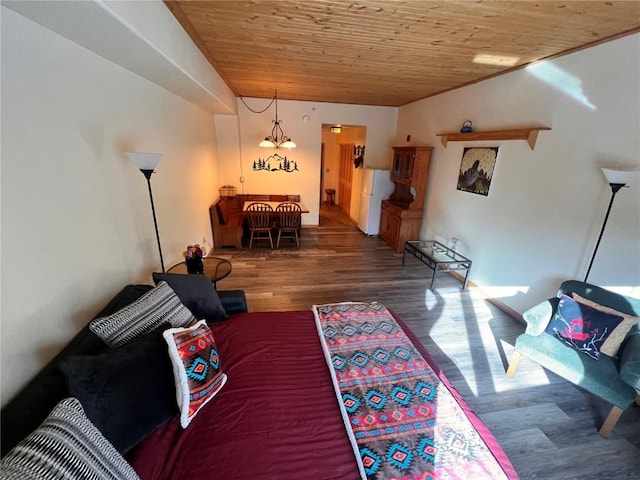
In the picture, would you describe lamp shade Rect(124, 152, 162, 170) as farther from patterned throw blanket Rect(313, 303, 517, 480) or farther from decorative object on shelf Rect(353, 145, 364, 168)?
decorative object on shelf Rect(353, 145, 364, 168)

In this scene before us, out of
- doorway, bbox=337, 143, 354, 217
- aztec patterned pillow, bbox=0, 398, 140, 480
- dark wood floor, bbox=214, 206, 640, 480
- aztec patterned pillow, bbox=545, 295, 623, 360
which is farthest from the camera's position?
doorway, bbox=337, 143, 354, 217

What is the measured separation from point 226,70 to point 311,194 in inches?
124

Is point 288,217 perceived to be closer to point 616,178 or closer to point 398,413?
point 398,413

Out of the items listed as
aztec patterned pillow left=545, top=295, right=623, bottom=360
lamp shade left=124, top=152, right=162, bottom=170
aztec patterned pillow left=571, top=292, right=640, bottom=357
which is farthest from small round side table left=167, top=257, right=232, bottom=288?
aztec patterned pillow left=571, top=292, right=640, bottom=357

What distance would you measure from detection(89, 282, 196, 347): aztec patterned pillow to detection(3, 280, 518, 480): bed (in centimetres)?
33

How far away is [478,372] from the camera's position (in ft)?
7.40

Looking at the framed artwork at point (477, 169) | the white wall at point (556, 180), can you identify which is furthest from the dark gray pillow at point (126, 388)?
the framed artwork at point (477, 169)

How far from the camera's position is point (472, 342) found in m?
2.61

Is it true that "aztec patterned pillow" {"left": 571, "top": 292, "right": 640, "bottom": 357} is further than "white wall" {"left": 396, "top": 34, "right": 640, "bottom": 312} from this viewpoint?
No

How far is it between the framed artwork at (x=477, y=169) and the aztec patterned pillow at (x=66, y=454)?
413cm

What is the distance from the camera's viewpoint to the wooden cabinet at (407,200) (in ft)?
15.5

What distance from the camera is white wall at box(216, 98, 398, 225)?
18.3 feet

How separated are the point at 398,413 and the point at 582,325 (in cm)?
175

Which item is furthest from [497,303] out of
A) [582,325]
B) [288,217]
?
[288,217]
